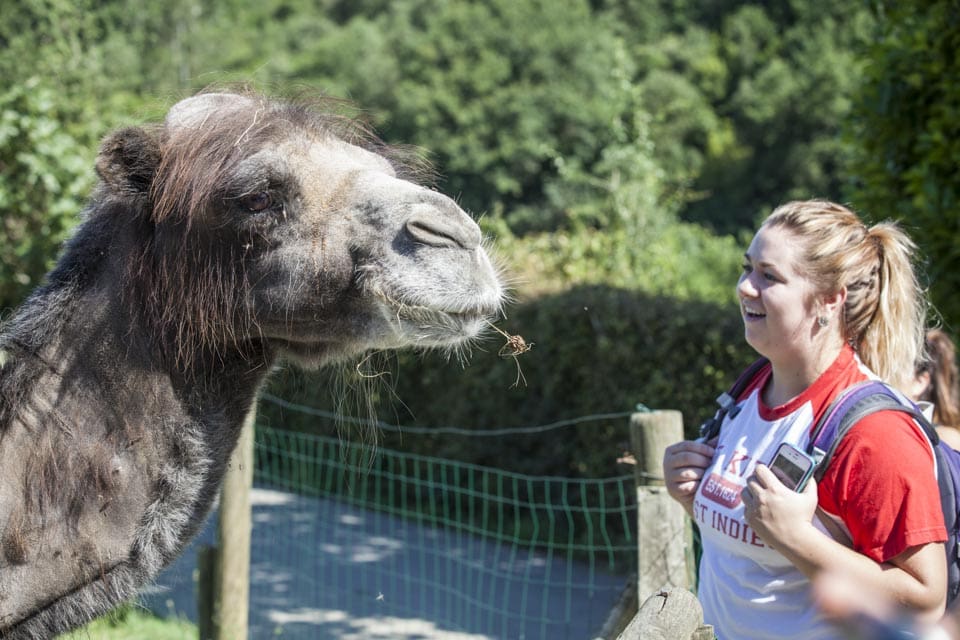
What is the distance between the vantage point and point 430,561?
7699 mm

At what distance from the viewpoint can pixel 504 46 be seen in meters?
39.4

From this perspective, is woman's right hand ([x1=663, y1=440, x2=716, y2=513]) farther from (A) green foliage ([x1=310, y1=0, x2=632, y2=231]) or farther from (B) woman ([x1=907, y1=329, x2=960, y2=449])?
(A) green foliage ([x1=310, y1=0, x2=632, y2=231])

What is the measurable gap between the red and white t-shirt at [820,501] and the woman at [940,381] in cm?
130

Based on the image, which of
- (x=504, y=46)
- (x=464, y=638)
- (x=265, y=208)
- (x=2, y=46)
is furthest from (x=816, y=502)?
(x=504, y=46)

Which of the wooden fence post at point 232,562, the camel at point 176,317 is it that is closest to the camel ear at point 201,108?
the camel at point 176,317

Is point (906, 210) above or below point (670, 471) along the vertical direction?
above

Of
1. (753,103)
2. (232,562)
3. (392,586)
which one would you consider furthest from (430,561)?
(753,103)

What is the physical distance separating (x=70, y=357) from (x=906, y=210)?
4.53 meters

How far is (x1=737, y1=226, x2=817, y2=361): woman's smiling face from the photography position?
2.38 metres

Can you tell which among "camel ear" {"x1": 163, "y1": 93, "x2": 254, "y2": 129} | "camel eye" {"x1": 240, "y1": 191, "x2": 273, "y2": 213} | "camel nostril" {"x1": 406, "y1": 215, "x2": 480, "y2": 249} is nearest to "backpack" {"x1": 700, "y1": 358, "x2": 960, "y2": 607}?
"camel nostril" {"x1": 406, "y1": 215, "x2": 480, "y2": 249}

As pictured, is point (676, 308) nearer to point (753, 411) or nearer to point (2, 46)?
point (753, 411)

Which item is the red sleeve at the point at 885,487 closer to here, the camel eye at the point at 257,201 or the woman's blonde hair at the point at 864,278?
the woman's blonde hair at the point at 864,278

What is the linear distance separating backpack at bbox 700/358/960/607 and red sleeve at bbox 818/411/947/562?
0.02 meters

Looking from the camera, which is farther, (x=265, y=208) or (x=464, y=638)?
(x=464, y=638)
